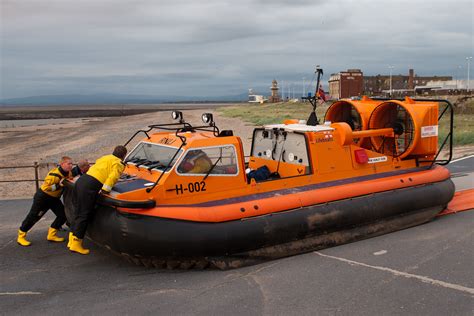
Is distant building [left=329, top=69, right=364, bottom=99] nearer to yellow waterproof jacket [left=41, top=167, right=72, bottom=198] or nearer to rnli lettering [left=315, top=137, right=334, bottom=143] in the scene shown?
rnli lettering [left=315, top=137, right=334, bottom=143]

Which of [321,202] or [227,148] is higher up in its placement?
[227,148]

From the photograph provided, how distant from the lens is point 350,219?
22.0 ft

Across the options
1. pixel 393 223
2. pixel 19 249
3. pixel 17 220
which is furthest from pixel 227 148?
pixel 17 220

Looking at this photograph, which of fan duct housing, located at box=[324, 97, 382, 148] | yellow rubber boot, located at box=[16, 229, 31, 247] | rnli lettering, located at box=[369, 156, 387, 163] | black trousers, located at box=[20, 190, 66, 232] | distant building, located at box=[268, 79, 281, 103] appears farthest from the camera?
distant building, located at box=[268, 79, 281, 103]

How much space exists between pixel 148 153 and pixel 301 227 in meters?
2.63

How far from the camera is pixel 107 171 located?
607 centimetres

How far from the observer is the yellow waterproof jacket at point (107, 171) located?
595cm

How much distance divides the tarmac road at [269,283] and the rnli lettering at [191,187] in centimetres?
105

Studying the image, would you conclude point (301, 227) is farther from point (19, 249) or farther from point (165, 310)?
point (19, 249)

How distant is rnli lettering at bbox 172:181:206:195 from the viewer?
19.5 feet

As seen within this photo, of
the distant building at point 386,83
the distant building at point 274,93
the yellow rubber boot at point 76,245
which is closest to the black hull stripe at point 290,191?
the yellow rubber boot at point 76,245

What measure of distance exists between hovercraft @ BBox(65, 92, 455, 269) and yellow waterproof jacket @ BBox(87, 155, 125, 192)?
16cm

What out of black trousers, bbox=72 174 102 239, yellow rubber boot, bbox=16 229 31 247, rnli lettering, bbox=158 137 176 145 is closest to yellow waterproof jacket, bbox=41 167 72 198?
yellow rubber boot, bbox=16 229 31 247

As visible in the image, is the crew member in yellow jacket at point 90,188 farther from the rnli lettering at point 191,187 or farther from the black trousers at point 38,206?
the black trousers at point 38,206
